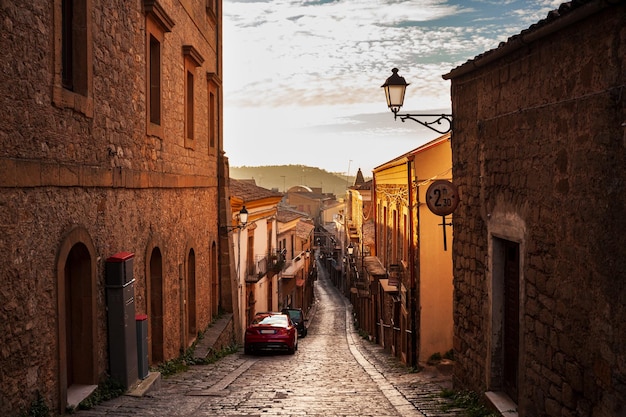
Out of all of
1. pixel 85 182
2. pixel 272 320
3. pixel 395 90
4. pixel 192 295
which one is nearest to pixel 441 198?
pixel 395 90

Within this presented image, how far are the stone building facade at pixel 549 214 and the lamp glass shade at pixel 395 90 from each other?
1465 mm

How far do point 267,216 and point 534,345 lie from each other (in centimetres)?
2176

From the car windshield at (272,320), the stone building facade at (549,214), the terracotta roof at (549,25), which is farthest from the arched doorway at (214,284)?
the terracotta roof at (549,25)

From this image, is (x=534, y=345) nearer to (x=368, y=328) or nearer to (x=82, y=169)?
(x=82, y=169)

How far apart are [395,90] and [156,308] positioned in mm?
5604

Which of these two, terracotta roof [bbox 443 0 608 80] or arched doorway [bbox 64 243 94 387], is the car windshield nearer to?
arched doorway [bbox 64 243 94 387]

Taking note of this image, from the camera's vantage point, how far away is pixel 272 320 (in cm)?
1844

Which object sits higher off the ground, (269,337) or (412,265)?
(412,265)

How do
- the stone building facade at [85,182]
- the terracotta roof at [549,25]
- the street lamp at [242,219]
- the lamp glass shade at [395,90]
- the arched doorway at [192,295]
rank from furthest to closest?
the street lamp at [242,219]
the arched doorway at [192,295]
the lamp glass shade at [395,90]
the stone building facade at [85,182]
the terracotta roof at [549,25]

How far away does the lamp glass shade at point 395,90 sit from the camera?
33.6 ft

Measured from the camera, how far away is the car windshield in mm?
18084

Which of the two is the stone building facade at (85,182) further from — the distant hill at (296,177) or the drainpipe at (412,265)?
the distant hill at (296,177)

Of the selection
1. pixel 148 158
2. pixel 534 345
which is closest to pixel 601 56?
pixel 534 345

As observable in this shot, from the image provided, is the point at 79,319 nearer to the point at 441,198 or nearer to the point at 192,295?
the point at 441,198
